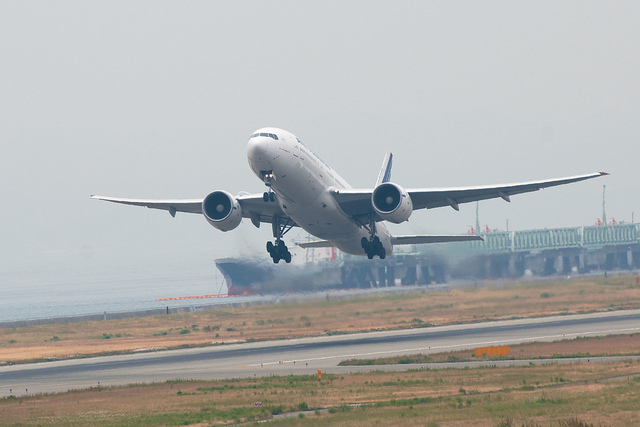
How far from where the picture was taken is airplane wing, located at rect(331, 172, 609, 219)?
41.2 metres

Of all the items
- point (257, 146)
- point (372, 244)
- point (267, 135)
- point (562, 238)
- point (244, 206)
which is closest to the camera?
point (257, 146)

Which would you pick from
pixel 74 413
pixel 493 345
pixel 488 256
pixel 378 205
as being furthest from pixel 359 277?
pixel 74 413

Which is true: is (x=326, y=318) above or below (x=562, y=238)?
below

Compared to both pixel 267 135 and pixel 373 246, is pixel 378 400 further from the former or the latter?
pixel 373 246

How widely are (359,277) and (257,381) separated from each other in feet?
300

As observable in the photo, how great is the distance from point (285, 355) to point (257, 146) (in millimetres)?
19210

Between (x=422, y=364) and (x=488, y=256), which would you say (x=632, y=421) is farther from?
(x=488, y=256)

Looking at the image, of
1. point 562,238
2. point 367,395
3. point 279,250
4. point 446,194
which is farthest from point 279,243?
point 562,238

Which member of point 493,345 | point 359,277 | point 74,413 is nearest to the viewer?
point 74,413

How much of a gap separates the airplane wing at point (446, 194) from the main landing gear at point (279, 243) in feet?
15.8

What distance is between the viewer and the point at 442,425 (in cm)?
2366

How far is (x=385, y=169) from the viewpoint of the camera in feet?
196

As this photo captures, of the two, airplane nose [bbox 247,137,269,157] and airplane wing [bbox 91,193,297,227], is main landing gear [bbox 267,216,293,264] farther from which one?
airplane nose [bbox 247,137,269,157]

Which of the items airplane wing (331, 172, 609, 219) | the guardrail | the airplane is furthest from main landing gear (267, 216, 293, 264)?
the guardrail
